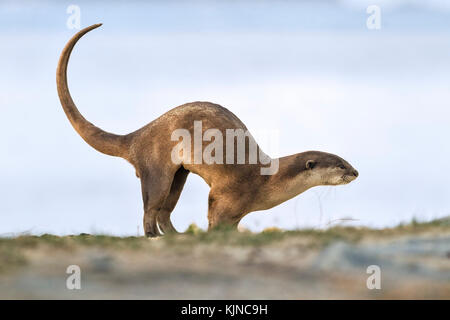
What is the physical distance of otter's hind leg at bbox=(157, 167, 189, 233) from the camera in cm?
1064

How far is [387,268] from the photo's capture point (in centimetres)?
688

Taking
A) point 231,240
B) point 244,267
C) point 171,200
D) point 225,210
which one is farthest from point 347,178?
point 244,267

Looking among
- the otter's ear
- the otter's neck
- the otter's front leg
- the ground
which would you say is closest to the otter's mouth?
the otter's neck

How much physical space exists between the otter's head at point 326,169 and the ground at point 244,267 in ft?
7.47

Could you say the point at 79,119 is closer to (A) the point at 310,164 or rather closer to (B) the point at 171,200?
(B) the point at 171,200

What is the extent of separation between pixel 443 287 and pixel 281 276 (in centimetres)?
136

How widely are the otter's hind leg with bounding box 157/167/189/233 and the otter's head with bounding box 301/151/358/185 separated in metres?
1.65

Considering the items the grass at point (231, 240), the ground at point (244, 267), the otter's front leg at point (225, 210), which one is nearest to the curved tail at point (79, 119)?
the otter's front leg at point (225, 210)

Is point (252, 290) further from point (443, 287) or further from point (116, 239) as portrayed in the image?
point (116, 239)

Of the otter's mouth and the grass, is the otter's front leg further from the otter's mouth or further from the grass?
the grass

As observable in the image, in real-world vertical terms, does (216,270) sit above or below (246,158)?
below

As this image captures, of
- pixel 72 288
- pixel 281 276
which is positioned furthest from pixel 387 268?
pixel 72 288

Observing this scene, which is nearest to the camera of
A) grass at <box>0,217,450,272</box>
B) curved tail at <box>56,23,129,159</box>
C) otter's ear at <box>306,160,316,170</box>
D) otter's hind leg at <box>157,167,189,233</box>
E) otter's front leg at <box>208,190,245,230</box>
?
grass at <box>0,217,450,272</box>
